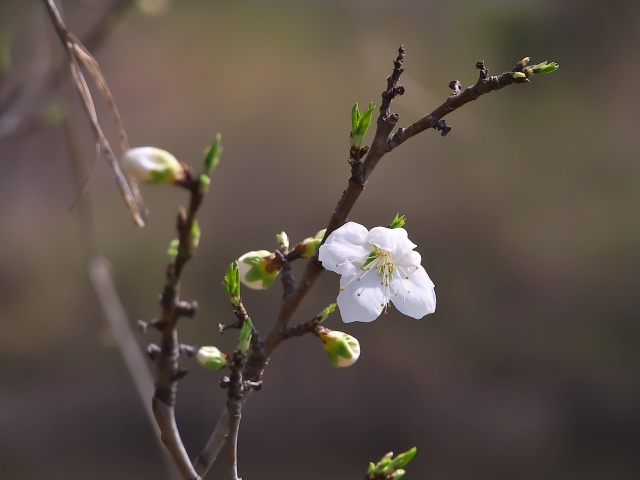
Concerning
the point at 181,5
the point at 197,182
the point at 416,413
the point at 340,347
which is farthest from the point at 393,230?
the point at 181,5

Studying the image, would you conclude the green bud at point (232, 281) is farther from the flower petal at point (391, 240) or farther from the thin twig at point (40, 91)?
the thin twig at point (40, 91)

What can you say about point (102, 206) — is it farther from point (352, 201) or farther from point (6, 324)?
point (352, 201)

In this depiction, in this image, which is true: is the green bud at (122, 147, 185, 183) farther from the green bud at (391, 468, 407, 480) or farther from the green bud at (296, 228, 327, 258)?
the green bud at (391, 468, 407, 480)

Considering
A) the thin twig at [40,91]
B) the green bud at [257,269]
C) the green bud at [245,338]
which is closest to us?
the green bud at [245,338]

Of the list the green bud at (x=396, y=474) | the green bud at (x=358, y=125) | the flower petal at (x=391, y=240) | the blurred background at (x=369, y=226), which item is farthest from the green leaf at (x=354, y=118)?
the blurred background at (x=369, y=226)

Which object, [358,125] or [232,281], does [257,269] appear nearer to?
[232,281]

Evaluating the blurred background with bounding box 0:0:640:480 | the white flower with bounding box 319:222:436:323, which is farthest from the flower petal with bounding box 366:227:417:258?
the blurred background with bounding box 0:0:640:480
